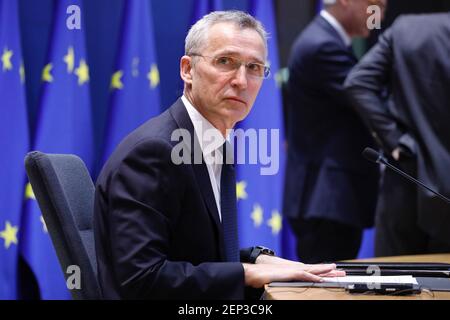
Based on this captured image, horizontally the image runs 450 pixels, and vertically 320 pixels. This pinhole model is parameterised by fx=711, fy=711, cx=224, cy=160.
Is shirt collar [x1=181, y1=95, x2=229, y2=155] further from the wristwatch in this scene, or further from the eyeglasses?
the wristwatch

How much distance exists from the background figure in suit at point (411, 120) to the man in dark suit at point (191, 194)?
5.43 feet

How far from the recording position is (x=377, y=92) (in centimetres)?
364

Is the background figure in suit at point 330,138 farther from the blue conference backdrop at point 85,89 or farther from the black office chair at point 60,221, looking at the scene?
the black office chair at point 60,221

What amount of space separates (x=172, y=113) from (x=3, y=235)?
2109 mm

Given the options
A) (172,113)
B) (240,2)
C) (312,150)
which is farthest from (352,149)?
(172,113)

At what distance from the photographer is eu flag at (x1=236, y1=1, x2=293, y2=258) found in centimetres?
400

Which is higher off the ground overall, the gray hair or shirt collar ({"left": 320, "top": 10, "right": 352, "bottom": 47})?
shirt collar ({"left": 320, "top": 10, "right": 352, "bottom": 47})

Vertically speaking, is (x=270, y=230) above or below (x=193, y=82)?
below

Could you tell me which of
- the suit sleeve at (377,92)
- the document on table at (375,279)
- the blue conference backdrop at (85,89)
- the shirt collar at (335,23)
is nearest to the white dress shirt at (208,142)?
the document on table at (375,279)

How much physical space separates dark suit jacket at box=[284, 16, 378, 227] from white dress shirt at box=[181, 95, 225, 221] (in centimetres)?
194

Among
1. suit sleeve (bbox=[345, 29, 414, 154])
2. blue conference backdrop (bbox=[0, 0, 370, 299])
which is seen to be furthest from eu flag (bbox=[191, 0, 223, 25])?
suit sleeve (bbox=[345, 29, 414, 154])

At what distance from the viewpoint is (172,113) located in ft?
6.16

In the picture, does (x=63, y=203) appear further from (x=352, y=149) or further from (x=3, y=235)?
(x=352, y=149)

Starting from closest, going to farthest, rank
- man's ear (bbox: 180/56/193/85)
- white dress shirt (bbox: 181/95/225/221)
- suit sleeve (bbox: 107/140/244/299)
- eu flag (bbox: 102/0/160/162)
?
suit sleeve (bbox: 107/140/244/299), white dress shirt (bbox: 181/95/225/221), man's ear (bbox: 180/56/193/85), eu flag (bbox: 102/0/160/162)
